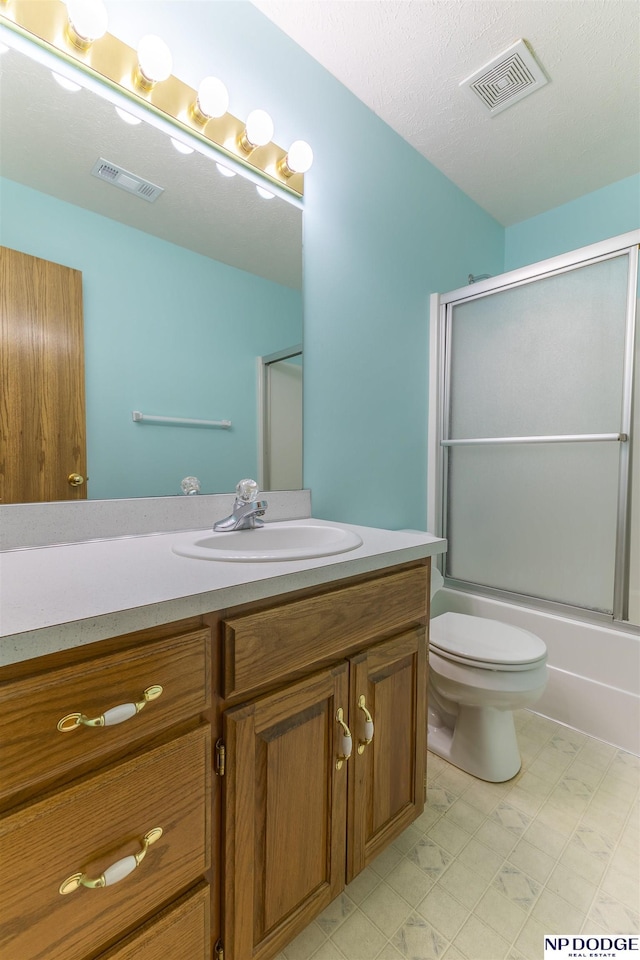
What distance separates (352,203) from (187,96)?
68cm

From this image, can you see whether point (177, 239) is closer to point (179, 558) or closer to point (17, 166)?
point (17, 166)

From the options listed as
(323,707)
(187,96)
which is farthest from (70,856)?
(187,96)

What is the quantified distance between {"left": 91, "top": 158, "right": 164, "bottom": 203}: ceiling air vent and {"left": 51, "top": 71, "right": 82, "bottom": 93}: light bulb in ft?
0.49

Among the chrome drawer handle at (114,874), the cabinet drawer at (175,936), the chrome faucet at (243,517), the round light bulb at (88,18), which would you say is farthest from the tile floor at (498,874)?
the round light bulb at (88,18)

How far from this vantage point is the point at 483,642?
4.75 ft

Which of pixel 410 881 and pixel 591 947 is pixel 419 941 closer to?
pixel 410 881

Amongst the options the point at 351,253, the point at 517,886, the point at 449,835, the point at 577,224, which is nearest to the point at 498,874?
the point at 517,886

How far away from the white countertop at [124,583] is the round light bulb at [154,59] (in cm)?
116

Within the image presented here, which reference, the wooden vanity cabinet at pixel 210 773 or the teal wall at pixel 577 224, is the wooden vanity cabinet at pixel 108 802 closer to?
the wooden vanity cabinet at pixel 210 773

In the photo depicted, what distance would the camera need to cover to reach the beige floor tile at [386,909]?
0.96m

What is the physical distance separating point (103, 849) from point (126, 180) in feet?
4.43

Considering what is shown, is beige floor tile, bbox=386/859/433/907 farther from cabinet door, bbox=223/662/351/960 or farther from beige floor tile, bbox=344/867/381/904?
cabinet door, bbox=223/662/351/960

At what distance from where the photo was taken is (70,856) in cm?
53

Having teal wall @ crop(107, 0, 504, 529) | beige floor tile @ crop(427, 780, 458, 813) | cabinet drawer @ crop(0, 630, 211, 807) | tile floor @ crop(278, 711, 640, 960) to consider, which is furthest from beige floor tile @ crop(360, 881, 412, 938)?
teal wall @ crop(107, 0, 504, 529)
